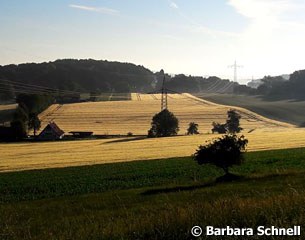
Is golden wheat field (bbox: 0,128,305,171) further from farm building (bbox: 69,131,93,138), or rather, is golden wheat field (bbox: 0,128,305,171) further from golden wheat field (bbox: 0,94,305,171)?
farm building (bbox: 69,131,93,138)

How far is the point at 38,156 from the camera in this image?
168 ft

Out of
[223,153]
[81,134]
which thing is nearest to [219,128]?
[81,134]

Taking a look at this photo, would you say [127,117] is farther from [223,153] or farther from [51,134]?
[223,153]

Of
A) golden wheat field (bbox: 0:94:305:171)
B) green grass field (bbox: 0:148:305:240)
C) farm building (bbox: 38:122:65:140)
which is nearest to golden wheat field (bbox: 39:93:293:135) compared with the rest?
golden wheat field (bbox: 0:94:305:171)

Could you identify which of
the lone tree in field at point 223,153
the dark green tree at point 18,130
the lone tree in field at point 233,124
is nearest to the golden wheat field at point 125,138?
the lone tree in field at point 233,124

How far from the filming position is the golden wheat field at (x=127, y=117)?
92875 millimetres

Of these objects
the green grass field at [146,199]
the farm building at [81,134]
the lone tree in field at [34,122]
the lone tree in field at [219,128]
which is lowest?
the farm building at [81,134]

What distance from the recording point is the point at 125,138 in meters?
77.2

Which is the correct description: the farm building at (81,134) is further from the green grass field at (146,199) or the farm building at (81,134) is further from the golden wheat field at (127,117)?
the green grass field at (146,199)

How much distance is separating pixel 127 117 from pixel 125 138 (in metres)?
29.9

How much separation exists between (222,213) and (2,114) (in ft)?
364

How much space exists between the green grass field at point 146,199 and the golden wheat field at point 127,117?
173 feet

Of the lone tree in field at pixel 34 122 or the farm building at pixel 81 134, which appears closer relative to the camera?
the farm building at pixel 81 134

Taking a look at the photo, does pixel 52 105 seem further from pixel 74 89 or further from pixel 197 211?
pixel 197 211
